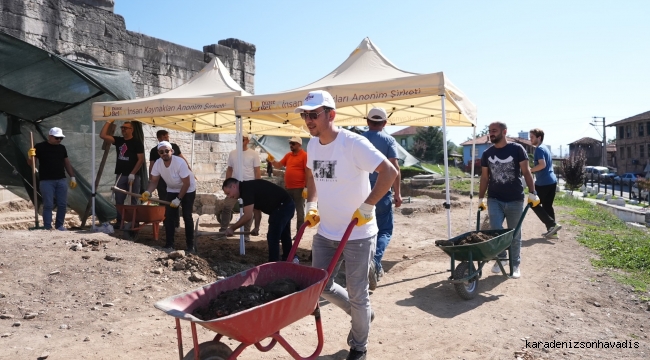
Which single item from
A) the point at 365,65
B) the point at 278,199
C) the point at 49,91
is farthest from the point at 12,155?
the point at 365,65

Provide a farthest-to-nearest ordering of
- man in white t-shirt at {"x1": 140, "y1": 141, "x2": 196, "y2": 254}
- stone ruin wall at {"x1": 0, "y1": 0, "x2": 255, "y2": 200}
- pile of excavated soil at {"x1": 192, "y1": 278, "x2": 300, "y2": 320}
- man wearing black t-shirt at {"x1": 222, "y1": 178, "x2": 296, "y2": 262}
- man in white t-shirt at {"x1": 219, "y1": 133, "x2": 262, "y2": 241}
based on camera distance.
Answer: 1. stone ruin wall at {"x1": 0, "y1": 0, "x2": 255, "y2": 200}
2. man in white t-shirt at {"x1": 219, "y1": 133, "x2": 262, "y2": 241}
3. man in white t-shirt at {"x1": 140, "y1": 141, "x2": 196, "y2": 254}
4. man wearing black t-shirt at {"x1": 222, "y1": 178, "x2": 296, "y2": 262}
5. pile of excavated soil at {"x1": 192, "y1": 278, "x2": 300, "y2": 320}

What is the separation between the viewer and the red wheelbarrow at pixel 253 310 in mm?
2625

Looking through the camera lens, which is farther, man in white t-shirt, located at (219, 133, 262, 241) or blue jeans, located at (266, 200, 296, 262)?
man in white t-shirt, located at (219, 133, 262, 241)

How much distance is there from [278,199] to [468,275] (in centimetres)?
224

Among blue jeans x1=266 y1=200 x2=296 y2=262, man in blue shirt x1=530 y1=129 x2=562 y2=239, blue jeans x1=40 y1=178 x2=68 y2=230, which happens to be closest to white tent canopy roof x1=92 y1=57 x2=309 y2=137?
blue jeans x1=40 y1=178 x2=68 y2=230

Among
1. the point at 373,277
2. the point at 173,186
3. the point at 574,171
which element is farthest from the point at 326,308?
the point at 574,171

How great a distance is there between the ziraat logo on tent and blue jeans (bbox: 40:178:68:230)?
4.00 feet

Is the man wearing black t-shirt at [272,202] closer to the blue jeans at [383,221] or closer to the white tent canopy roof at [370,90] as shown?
the blue jeans at [383,221]

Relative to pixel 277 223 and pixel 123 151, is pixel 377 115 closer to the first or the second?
pixel 277 223

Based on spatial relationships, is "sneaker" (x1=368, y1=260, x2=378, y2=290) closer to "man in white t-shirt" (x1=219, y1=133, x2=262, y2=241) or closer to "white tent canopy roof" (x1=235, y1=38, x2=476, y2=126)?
"white tent canopy roof" (x1=235, y1=38, x2=476, y2=126)

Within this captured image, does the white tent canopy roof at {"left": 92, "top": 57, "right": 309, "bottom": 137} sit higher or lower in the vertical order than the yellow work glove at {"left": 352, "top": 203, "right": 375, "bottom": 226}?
higher

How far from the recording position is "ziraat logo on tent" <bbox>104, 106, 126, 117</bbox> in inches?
318

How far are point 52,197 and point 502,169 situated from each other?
6421 mm

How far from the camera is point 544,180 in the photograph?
347 inches
